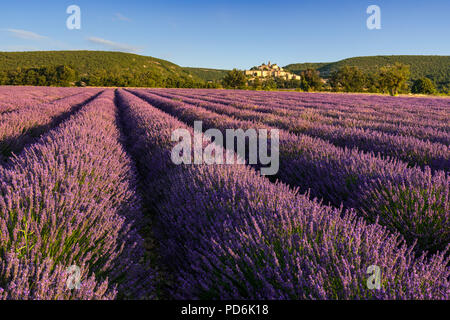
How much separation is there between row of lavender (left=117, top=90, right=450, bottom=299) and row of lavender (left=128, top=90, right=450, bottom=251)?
26 centimetres

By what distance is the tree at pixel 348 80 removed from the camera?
59794 millimetres

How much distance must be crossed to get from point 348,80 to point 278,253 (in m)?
67.1

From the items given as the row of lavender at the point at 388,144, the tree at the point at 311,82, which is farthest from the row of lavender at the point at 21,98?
the tree at the point at 311,82

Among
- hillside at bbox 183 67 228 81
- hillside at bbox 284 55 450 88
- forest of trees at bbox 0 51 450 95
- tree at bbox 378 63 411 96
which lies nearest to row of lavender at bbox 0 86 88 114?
forest of trees at bbox 0 51 450 95

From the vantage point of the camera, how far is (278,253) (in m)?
1.22

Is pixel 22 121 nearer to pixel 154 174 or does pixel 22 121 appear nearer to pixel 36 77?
pixel 154 174

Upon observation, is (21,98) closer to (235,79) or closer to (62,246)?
(62,246)

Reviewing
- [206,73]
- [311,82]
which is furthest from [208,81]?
[206,73]

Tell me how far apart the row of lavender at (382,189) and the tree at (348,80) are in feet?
211

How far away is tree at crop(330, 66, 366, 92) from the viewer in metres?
59.8

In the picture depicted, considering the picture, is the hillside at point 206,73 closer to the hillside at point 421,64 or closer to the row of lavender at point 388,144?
the hillside at point 421,64

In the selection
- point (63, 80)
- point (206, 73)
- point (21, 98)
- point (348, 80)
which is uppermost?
point (206, 73)

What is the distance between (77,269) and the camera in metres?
1.18
